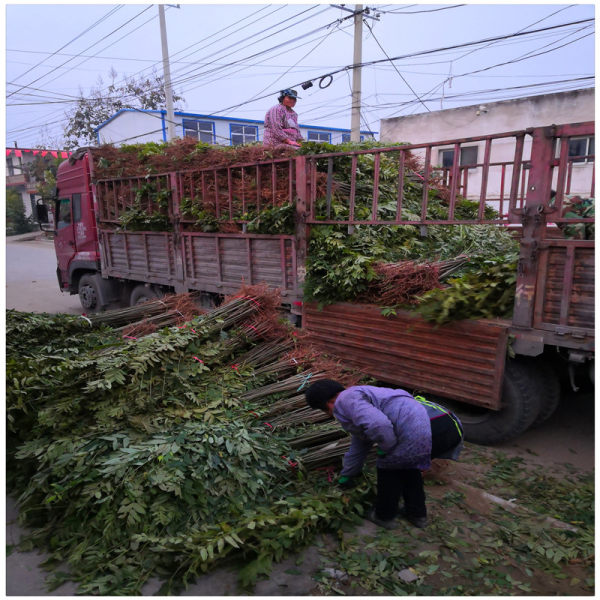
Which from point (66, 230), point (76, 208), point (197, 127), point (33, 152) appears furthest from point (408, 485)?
point (33, 152)

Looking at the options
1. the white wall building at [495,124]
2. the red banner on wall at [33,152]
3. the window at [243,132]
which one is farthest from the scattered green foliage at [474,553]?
the red banner on wall at [33,152]

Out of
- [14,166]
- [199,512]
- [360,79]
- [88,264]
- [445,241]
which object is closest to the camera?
[199,512]

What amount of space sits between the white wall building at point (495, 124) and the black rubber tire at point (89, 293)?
11.4m

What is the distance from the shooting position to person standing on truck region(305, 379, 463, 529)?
2.76 meters

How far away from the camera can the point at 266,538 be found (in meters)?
2.53

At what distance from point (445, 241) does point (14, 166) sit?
4406 cm

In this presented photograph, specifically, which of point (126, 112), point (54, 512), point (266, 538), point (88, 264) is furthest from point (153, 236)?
point (126, 112)

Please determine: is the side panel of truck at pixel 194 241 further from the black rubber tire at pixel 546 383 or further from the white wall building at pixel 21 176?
the white wall building at pixel 21 176

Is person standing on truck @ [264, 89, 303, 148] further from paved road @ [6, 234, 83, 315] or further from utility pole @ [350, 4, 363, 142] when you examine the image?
paved road @ [6, 234, 83, 315]

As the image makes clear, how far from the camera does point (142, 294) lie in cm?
838

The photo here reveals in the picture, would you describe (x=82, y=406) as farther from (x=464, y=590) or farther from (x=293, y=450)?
(x=464, y=590)

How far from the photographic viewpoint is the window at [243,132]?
27.0 meters

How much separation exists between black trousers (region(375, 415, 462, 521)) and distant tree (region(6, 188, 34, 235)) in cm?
3851

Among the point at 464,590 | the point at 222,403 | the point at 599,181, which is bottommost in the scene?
the point at 464,590
